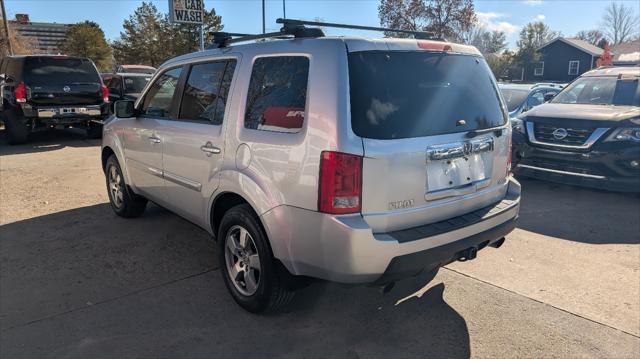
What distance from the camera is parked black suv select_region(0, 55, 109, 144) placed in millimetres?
10422

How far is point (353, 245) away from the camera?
259cm

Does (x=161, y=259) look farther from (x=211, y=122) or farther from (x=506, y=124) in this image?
(x=506, y=124)

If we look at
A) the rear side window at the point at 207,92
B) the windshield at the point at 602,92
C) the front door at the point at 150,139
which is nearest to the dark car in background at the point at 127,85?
the front door at the point at 150,139

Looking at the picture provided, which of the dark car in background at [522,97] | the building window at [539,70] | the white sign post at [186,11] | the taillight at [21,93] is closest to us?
the dark car in background at [522,97]

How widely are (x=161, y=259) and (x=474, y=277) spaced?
110 inches

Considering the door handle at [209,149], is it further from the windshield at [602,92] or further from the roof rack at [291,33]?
the windshield at [602,92]

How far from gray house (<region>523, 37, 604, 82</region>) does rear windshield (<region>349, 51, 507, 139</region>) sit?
1919 inches

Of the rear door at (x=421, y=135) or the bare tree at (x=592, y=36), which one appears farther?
the bare tree at (x=592, y=36)

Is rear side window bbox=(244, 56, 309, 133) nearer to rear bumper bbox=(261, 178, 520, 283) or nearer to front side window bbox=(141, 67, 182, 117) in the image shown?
rear bumper bbox=(261, 178, 520, 283)

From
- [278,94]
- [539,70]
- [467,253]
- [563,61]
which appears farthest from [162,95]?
[539,70]

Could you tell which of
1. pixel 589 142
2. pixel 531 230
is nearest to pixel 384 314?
pixel 531 230

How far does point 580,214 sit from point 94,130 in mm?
11083

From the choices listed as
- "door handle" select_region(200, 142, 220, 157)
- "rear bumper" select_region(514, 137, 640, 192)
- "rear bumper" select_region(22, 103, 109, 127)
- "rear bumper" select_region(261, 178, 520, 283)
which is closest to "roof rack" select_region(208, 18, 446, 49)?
"door handle" select_region(200, 142, 220, 157)

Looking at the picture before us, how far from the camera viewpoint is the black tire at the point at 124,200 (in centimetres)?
536
